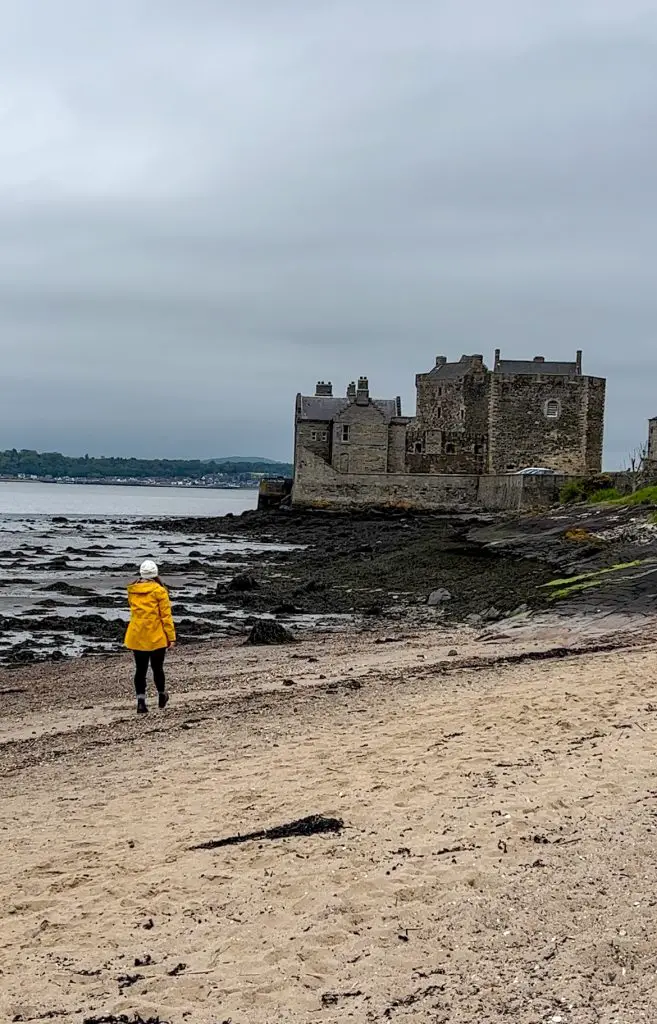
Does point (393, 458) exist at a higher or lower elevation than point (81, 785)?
higher

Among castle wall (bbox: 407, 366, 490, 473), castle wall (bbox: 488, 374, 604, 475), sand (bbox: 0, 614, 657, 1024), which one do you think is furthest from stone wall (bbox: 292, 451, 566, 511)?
sand (bbox: 0, 614, 657, 1024)

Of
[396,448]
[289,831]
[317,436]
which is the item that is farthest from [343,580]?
[317,436]

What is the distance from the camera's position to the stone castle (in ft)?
185

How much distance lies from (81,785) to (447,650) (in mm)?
6476

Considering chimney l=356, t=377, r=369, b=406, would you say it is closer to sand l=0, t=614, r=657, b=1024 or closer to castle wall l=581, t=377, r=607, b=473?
castle wall l=581, t=377, r=607, b=473

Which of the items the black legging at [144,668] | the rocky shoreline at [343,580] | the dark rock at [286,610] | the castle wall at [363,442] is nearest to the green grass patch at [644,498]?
the rocky shoreline at [343,580]

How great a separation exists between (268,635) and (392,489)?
40885 millimetres

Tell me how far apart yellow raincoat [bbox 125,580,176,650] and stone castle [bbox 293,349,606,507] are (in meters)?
43.8

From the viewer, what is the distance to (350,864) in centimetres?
549

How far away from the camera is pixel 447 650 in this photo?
43.4 feet

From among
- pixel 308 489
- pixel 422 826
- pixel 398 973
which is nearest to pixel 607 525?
pixel 422 826

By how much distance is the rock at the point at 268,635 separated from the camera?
51.1 feet

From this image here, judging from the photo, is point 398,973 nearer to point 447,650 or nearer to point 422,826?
point 422,826

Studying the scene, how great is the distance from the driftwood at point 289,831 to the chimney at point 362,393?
5405 cm
